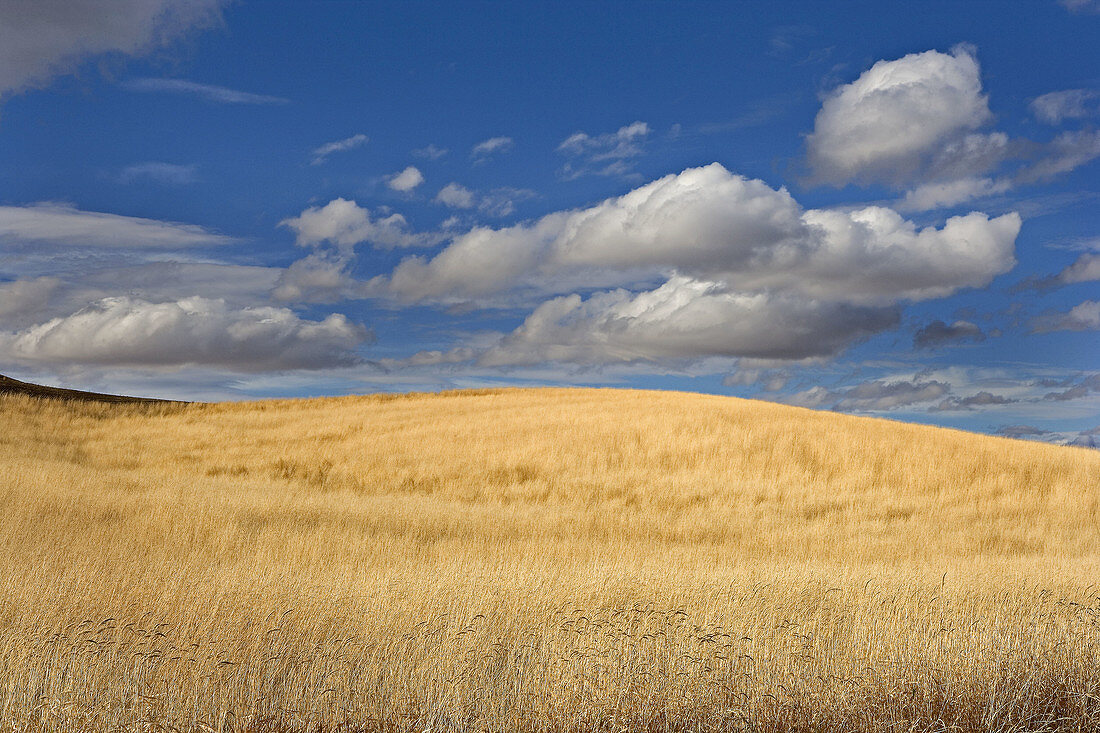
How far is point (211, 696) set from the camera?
26.8ft

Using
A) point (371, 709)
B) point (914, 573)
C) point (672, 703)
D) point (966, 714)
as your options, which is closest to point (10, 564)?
point (371, 709)

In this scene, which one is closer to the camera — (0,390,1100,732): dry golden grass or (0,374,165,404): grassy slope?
(0,390,1100,732): dry golden grass

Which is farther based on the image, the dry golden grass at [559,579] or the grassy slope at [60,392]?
the grassy slope at [60,392]

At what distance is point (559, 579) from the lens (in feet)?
44.4

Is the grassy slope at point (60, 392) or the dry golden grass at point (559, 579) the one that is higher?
the grassy slope at point (60, 392)

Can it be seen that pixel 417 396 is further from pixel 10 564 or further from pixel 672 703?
pixel 672 703

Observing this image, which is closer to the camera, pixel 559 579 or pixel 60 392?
pixel 559 579

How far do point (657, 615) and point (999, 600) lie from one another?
20.2ft

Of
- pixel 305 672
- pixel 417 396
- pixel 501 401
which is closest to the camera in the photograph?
pixel 305 672

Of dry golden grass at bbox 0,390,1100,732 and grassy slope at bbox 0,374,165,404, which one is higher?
grassy slope at bbox 0,374,165,404

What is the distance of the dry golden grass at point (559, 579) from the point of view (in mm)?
8039

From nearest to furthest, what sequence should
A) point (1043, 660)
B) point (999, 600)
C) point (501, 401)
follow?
point (1043, 660) < point (999, 600) < point (501, 401)

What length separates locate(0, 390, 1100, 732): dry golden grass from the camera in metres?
8.04

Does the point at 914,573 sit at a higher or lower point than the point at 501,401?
lower
